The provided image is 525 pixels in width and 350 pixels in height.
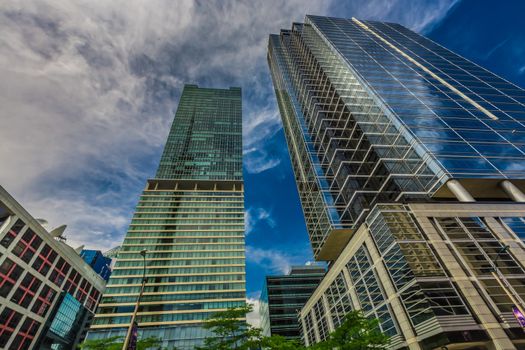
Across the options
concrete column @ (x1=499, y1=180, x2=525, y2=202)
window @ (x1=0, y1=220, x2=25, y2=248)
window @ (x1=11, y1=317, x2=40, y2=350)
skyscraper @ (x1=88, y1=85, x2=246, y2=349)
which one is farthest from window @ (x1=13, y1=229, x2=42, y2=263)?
concrete column @ (x1=499, y1=180, x2=525, y2=202)

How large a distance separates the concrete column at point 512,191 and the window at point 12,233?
312 feet

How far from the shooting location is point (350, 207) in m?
55.0

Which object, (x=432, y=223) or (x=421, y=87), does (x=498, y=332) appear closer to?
(x=432, y=223)

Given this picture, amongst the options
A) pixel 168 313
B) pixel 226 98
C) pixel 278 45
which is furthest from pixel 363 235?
pixel 226 98

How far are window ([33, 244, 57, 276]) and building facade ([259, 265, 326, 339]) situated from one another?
62083 mm

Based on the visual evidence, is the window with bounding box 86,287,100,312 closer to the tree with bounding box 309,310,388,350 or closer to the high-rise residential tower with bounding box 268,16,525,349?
the high-rise residential tower with bounding box 268,16,525,349

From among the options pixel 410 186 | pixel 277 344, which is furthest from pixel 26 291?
pixel 410 186

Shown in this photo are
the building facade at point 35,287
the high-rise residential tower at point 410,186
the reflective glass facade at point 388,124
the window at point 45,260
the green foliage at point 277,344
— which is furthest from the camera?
the window at point 45,260

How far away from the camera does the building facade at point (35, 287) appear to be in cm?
5597

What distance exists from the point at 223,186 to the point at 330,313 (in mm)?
72840

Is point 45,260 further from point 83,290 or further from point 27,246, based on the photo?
point 83,290

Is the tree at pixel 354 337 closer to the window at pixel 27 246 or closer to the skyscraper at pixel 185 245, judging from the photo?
the skyscraper at pixel 185 245

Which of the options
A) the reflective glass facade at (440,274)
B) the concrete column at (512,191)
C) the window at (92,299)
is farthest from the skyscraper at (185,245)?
the concrete column at (512,191)

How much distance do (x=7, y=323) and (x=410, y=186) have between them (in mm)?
84432
